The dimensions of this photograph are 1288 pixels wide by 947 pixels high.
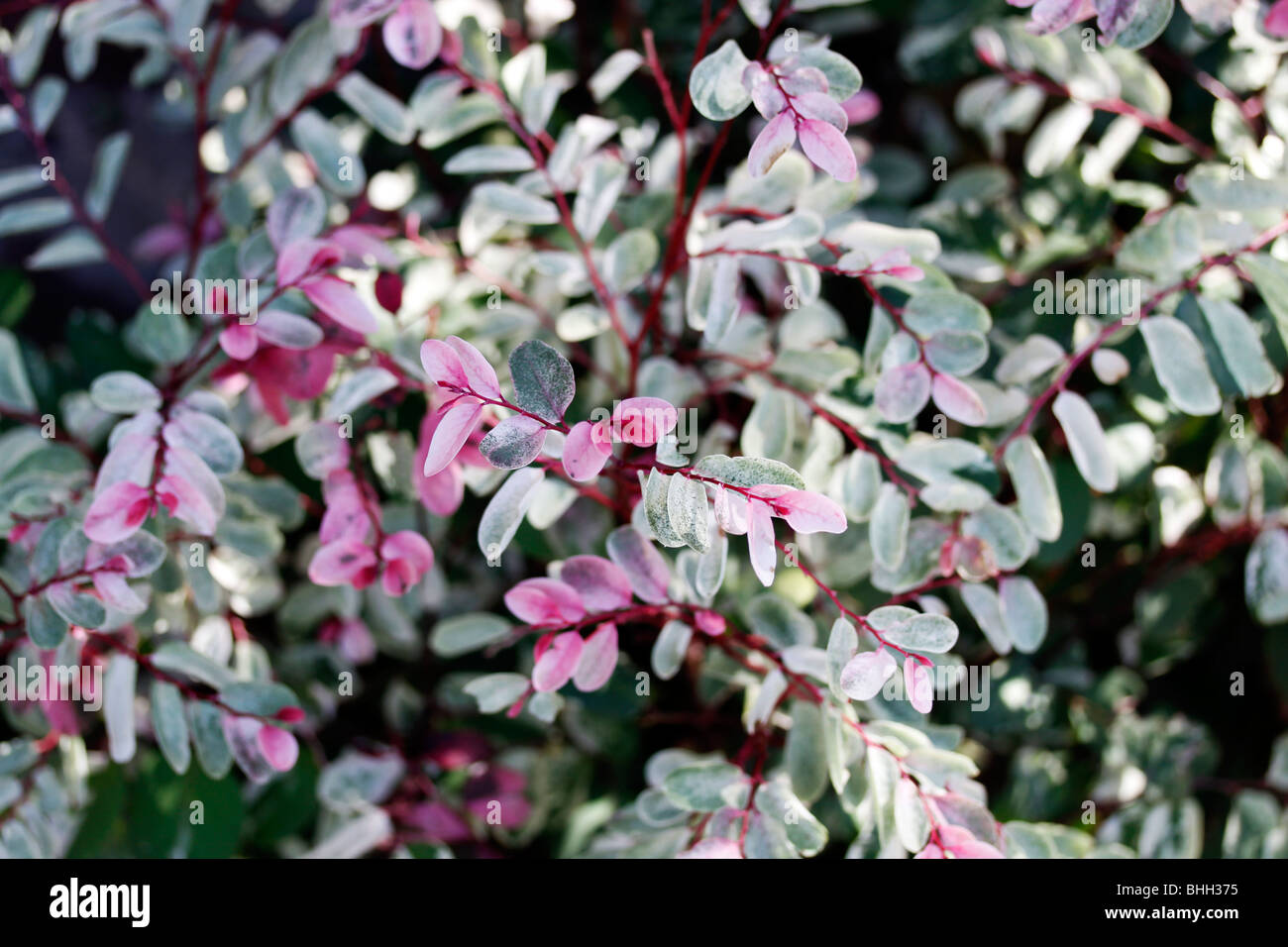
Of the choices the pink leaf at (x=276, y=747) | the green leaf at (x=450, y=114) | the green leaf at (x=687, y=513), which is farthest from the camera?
the green leaf at (x=450, y=114)

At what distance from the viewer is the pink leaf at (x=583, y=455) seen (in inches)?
23.7

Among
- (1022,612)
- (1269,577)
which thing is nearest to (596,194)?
(1022,612)

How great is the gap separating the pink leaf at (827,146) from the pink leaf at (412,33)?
0.35 meters

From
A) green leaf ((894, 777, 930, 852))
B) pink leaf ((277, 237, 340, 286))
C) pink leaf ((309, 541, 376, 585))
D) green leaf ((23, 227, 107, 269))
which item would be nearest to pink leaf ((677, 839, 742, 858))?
green leaf ((894, 777, 930, 852))

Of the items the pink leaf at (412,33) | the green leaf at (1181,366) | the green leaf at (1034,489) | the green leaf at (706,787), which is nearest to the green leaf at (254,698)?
the green leaf at (706,787)

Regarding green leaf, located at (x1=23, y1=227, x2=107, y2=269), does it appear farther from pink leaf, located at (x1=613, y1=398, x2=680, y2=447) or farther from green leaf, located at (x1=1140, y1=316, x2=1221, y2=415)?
green leaf, located at (x1=1140, y1=316, x2=1221, y2=415)

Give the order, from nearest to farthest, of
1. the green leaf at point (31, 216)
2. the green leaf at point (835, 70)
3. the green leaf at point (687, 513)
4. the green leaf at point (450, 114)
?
1. the green leaf at point (687, 513)
2. the green leaf at point (835, 70)
3. the green leaf at point (450, 114)
4. the green leaf at point (31, 216)

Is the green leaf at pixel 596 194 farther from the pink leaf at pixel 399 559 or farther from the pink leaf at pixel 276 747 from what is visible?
the pink leaf at pixel 276 747

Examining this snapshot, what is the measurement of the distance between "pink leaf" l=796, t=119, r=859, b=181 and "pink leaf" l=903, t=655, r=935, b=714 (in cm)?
34

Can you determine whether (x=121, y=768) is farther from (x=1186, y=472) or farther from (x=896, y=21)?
Answer: (x=896, y=21)

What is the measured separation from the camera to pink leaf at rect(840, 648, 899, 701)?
2.08ft

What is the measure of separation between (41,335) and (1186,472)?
159cm

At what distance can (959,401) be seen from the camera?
763mm

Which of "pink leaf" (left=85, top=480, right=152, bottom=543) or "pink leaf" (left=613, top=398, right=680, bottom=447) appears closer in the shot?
"pink leaf" (left=613, top=398, right=680, bottom=447)
